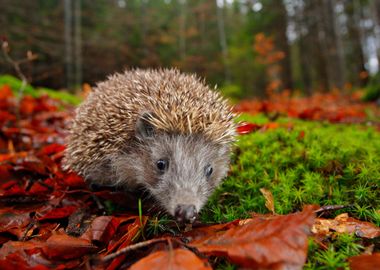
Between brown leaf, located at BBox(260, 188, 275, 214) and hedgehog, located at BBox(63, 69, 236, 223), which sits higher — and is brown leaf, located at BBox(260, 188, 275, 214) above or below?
below

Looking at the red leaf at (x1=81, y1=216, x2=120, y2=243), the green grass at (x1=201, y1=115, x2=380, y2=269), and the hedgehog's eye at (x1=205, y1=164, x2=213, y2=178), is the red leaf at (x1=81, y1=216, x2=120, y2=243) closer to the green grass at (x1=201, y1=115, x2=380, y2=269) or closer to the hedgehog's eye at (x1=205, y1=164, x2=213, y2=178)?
the green grass at (x1=201, y1=115, x2=380, y2=269)

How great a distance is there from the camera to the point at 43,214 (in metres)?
3.59

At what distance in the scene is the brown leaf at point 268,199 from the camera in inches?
130

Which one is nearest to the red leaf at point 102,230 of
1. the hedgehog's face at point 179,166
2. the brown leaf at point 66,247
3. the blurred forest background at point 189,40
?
the brown leaf at point 66,247

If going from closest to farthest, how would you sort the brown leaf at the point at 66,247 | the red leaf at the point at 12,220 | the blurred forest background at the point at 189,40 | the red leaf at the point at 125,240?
the red leaf at the point at 125,240, the brown leaf at the point at 66,247, the red leaf at the point at 12,220, the blurred forest background at the point at 189,40

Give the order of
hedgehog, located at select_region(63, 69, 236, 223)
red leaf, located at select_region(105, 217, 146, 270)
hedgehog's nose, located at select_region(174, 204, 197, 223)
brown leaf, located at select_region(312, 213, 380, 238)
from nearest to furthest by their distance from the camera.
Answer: red leaf, located at select_region(105, 217, 146, 270), brown leaf, located at select_region(312, 213, 380, 238), hedgehog's nose, located at select_region(174, 204, 197, 223), hedgehog, located at select_region(63, 69, 236, 223)

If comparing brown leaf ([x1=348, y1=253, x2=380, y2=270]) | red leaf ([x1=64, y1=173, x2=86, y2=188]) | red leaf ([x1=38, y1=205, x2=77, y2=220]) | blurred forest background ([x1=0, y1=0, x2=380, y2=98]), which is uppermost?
blurred forest background ([x1=0, y1=0, x2=380, y2=98])

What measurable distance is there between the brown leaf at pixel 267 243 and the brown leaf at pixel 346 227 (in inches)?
23.8

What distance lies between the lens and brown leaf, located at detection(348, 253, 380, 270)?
221 centimetres

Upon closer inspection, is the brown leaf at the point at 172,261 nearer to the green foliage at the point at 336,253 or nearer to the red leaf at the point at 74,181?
the green foliage at the point at 336,253

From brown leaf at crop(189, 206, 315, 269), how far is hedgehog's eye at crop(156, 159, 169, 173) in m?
1.39

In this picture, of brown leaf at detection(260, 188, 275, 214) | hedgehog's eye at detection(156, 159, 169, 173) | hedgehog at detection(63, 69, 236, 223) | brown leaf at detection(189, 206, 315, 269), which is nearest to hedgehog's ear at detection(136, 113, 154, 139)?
hedgehog at detection(63, 69, 236, 223)

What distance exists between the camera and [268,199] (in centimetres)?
341

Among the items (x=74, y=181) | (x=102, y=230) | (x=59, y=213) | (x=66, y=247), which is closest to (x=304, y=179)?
(x=102, y=230)
